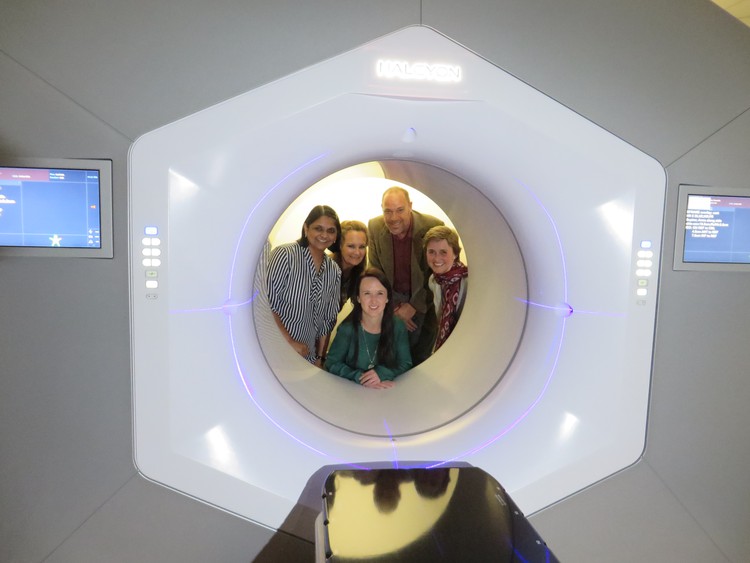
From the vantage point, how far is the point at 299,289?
240 cm

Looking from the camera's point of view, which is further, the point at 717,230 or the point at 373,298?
the point at 373,298

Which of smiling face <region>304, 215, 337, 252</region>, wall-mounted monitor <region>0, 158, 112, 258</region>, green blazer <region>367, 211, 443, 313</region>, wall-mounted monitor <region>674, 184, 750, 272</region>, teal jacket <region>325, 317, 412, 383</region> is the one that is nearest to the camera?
wall-mounted monitor <region>0, 158, 112, 258</region>

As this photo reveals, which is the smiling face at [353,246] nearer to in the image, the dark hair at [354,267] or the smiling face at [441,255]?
the dark hair at [354,267]

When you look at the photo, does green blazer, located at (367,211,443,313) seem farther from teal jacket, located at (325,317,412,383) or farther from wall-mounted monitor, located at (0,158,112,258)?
wall-mounted monitor, located at (0,158,112,258)

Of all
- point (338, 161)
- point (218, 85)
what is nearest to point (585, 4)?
point (338, 161)

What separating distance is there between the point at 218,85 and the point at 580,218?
749mm

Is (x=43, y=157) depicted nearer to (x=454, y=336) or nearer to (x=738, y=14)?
(x=454, y=336)

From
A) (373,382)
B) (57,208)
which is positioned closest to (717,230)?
(373,382)

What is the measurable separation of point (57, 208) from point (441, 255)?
6.23 ft

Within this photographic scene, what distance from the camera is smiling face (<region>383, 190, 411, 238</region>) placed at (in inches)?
108

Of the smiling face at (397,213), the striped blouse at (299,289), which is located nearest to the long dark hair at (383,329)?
the striped blouse at (299,289)

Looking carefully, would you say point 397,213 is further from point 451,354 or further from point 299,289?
point 451,354

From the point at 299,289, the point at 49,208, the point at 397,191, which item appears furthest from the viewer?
the point at 397,191

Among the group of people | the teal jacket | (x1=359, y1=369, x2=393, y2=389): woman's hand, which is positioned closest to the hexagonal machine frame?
(x1=359, y1=369, x2=393, y2=389): woman's hand
